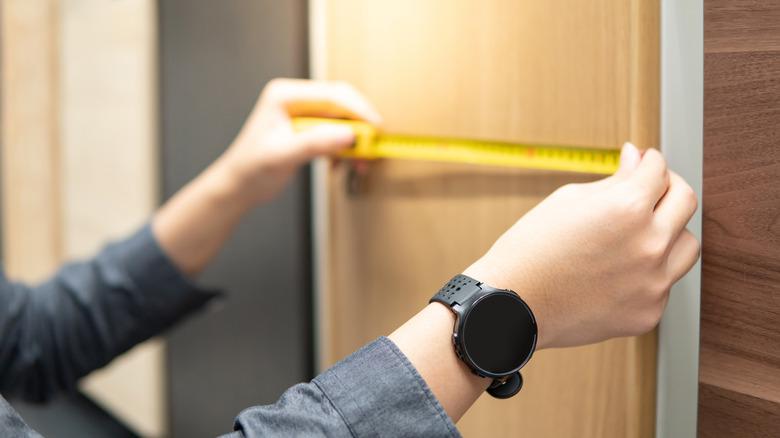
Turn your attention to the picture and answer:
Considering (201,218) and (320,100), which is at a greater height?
(320,100)

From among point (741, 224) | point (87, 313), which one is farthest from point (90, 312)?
point (741, 224)

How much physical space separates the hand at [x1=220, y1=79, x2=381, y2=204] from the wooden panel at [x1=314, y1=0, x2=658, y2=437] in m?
0.04

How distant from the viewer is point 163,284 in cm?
94

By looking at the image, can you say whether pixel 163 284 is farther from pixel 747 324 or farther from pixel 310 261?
pixel 747 324

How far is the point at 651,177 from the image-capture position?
0.51 meters

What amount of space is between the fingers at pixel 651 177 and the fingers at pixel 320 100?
0.34 m

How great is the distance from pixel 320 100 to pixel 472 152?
0.65 feet

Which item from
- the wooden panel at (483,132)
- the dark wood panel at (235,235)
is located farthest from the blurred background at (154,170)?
the wooden panel at (483,132)

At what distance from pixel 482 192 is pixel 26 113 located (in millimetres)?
1710

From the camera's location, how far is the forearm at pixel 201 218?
2.87ft

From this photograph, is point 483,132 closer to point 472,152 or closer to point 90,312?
point 472,152

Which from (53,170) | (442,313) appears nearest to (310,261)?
(442,313)

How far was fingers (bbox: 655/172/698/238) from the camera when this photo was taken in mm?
508

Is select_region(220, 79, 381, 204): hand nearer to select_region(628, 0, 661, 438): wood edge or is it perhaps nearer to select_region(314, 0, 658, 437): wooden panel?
select_region(314, 0, 658, 437): wooden panel
